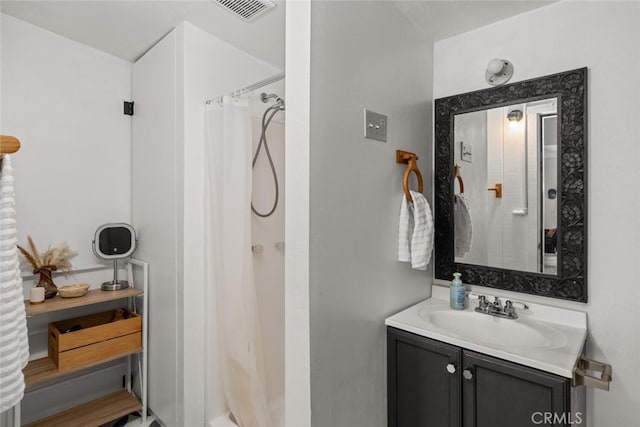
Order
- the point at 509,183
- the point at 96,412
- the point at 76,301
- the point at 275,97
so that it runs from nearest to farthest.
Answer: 1. the point at 509,183
2. the point at 275,97
3. the point at 76,301
4. the point at 96,412

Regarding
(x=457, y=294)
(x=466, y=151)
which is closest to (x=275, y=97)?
(x=466, y=151)

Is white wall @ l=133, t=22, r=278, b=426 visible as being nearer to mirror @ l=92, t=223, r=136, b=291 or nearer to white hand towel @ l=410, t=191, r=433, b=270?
mirror @ l=92, t=223, r=136, b=291

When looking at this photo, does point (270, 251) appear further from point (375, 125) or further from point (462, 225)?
point (462, 225)

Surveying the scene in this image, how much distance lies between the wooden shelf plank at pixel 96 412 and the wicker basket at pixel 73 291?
70 centimetres

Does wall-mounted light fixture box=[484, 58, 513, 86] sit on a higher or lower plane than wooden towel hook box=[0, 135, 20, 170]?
higher

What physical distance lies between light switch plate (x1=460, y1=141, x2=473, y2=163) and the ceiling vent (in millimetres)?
1184

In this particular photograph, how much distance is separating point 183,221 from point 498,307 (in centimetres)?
164

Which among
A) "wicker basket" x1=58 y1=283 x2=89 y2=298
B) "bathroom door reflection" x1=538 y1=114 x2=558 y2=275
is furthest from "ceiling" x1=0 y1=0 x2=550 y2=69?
"wicker basket" x1=58 y1=283 x2=89 y2=298

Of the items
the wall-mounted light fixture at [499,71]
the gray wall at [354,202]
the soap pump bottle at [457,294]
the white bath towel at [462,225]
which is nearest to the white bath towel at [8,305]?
the gray wall at [354,202]

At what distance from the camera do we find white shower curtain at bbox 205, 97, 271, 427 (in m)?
1.72

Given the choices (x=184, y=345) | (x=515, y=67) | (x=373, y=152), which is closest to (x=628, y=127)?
(x=515, y=67)

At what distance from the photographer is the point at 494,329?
1.50 metres

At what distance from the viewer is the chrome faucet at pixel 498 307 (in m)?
1.50

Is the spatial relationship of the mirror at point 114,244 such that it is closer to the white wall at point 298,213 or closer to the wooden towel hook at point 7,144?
the wooden towel hook at point 7,144
